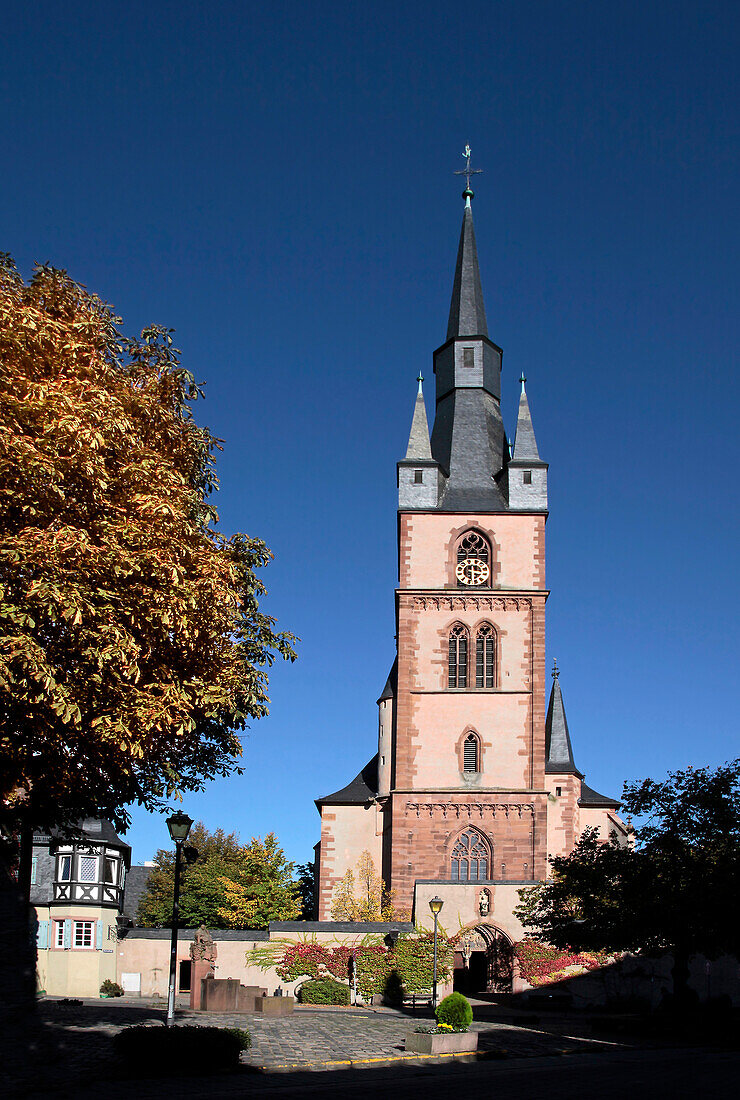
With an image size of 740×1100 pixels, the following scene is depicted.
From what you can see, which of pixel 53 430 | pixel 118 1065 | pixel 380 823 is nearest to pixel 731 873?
pixel 118 1065

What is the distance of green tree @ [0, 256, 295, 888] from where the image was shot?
52.2ft

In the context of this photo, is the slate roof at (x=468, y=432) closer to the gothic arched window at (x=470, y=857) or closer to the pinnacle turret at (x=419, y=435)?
the pinnacle turret at (x=419, y=435)

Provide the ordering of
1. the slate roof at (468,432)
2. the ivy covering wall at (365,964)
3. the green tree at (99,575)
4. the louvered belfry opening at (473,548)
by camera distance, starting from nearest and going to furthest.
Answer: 1. the green tree at (99,575)
2. the ivy covering wall at (365,964)
3. the louvered belfry opening at (473,548)
4. the slate roof at (468,432)

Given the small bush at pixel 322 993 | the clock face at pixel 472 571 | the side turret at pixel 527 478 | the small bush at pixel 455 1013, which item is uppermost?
the side turret at pixel 527 478

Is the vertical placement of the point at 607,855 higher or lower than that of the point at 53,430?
lower

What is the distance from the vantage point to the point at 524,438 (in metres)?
49.6

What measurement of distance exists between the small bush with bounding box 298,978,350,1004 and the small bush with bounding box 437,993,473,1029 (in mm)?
13583

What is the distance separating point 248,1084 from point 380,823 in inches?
1279

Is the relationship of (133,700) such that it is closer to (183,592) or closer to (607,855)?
(183,592)

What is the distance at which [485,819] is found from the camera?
143 feet

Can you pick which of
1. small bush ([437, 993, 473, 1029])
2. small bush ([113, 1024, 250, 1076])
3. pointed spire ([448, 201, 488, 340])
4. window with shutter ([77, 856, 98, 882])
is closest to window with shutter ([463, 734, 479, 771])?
window with shutter ([77, 856, 98, 882])

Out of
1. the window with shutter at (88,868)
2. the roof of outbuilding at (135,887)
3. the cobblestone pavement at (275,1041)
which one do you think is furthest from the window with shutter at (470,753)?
the roof of outbuilding at (135,887)

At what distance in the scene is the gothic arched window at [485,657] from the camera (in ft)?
151

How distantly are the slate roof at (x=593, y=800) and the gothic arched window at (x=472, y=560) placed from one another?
11777mm
